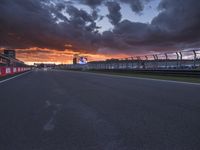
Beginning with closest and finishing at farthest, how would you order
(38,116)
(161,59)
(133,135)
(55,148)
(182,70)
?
1. (55,148)
2. (133,135)
3. (38,116)
4. (182,70)
5. (161,59)

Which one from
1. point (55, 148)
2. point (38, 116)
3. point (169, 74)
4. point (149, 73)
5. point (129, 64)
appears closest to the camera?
point (55, 148)

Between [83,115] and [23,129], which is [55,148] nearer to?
[23,129]

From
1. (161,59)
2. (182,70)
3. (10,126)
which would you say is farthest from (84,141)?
(161,59)

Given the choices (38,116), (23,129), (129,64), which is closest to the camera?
(23,129)

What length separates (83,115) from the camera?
23.2 feet

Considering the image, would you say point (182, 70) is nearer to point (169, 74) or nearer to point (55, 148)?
point (169, 74)

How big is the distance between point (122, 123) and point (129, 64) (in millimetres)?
37549

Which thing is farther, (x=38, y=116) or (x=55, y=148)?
(x=38, y=116)

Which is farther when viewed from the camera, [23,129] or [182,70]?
Answer: [182,70]

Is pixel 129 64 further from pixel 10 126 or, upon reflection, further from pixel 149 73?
pixel 10 126

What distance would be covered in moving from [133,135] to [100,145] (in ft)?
2.77

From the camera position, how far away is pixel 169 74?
28.0 meters

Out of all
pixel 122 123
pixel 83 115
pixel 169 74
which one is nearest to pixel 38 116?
pixel 83 115

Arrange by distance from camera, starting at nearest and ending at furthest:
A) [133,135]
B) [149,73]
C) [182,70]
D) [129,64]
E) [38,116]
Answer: [133,135]
[38,116]
[182,70]
[149,73]
[129,64]
